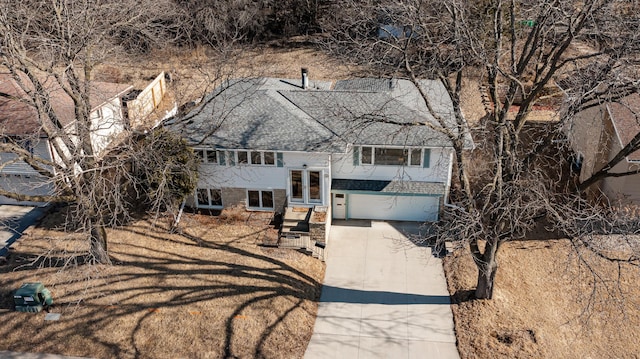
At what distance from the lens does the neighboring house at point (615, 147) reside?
2039 cm

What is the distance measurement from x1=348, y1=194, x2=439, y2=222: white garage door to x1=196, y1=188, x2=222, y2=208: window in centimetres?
556

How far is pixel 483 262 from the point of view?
54.5 feet

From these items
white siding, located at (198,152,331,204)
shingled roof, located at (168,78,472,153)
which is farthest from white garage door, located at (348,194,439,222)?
shingled roof, located at (168,78,472,153)

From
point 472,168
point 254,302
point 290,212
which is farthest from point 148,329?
point 472,168

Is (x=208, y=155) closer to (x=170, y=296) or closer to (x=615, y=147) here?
(x=170, y=296)

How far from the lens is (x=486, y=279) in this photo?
16984 mm

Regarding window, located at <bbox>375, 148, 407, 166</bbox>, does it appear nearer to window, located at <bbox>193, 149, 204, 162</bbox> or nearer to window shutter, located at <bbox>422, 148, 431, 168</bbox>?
window shutter, located at <bbox>422, 148, 431, 168</bbox>

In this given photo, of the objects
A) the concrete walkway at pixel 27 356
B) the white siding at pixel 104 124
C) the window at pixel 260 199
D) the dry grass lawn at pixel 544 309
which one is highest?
the white siding at pixel 104 124

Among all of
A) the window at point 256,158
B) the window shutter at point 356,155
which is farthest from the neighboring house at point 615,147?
the window at point 256,158

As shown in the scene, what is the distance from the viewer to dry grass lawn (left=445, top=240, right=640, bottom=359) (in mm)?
15656

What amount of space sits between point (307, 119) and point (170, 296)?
8.60 meters

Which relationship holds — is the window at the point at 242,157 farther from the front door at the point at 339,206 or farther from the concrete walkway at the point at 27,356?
the concrete walkway at the point at 27,356

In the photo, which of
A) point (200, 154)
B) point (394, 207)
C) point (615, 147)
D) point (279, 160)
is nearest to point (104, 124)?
point (200, 154)

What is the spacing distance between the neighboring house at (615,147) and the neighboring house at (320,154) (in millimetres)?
5832
